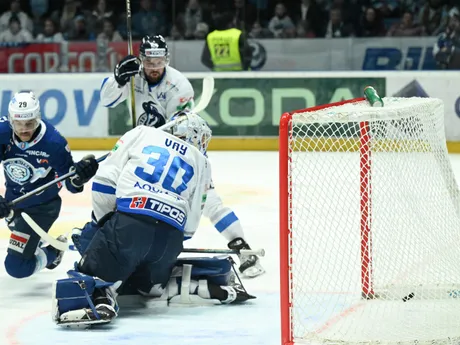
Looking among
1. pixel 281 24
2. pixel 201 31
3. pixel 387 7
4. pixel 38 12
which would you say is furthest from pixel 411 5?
pixel 38 12

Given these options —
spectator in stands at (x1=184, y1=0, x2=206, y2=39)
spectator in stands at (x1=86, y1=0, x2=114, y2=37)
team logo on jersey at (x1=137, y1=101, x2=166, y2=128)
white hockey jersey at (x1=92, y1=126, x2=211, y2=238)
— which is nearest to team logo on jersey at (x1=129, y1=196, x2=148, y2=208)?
white hockey jersey at (x1=92, y1=126, x2=211, y2=238)

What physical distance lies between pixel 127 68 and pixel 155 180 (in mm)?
1324

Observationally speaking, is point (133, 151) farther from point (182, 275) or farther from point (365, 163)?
point (365, 163)

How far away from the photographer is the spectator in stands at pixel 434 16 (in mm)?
9141

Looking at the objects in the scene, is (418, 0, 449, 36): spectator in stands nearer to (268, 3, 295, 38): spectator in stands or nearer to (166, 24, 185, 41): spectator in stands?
(268, 3, 295, 38): spectator in stands

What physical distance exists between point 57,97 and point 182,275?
550 centimetres

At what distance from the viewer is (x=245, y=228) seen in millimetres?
5805

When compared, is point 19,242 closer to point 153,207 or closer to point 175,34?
point 153,207

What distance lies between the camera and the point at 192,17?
9.62m

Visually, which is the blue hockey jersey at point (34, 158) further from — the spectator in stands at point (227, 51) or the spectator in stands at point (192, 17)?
the spectator in stands at point (192, 17)

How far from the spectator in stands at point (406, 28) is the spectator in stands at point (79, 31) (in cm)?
280

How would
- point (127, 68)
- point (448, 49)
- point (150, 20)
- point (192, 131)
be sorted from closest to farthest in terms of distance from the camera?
point (192, 131), point (127, 68), point (448, 49), point (150, 20)

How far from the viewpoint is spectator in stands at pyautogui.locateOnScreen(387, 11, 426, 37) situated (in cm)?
908

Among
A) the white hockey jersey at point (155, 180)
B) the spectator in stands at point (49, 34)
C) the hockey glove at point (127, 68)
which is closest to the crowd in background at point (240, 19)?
the spectator in stands at point (49, 34)
